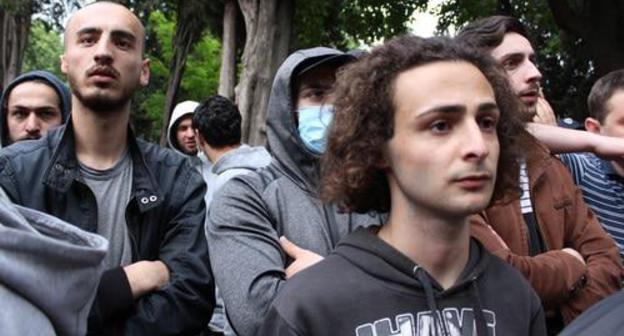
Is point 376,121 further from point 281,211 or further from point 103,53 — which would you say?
point 103,53

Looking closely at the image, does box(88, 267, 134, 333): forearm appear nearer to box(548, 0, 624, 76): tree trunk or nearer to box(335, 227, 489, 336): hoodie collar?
box(335, 227, 489, 336): hoodie collar

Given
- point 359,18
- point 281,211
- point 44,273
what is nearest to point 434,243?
point 281,211

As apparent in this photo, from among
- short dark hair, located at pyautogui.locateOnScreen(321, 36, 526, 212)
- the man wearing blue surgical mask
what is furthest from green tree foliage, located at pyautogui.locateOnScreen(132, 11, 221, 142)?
short dark hair, located at pyautogui.locateOnScreen(321, 36, 526, 212)

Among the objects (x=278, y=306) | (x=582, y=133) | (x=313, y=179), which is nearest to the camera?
(x=278, y=306)

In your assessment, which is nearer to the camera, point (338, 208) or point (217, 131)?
point (338, 208)

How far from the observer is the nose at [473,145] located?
219 cm

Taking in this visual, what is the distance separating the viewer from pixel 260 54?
39.9ft

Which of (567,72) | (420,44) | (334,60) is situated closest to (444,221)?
(420,44)

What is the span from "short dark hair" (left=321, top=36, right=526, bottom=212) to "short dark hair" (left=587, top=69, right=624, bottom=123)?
4.35 feet

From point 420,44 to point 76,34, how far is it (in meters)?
1.47

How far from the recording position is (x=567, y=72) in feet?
71.7

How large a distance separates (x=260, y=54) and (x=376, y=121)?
9929mm

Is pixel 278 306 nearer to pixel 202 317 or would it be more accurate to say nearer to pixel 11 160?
pixel 202 317

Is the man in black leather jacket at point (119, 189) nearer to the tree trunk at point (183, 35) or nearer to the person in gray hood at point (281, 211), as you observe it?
the person in gray hood at point (281, 211)
